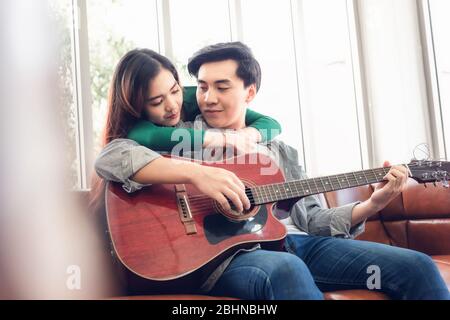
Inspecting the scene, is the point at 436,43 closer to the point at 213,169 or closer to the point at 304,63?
the point at 304,63

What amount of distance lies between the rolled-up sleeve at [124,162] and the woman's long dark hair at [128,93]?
5 cm

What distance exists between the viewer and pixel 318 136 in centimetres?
114

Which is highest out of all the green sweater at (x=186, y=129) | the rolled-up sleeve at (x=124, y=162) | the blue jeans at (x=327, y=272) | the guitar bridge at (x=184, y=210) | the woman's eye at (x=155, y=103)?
the woman's eye at (x=155, y=103)

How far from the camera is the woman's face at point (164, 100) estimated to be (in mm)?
918

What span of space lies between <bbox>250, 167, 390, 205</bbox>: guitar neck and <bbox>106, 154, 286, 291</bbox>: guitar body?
1.3 inches

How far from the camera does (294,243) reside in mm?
953

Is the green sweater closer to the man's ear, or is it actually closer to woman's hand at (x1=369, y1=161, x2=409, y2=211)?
the man's ear

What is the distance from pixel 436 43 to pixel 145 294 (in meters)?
1.12

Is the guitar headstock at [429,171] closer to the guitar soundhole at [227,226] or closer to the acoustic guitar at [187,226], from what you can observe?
the acoustic guitar at [187,226]

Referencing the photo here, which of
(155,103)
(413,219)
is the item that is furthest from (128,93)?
(413,219)

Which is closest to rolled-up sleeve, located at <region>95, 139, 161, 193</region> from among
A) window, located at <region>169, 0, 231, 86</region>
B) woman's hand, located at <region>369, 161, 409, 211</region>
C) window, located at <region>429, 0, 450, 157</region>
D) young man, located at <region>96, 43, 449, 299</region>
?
young man, located at <region>96, 43, 449, 299</region>

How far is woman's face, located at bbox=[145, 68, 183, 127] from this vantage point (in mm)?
918

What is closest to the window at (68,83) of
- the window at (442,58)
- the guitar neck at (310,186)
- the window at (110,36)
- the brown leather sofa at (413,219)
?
the window at (110,36)

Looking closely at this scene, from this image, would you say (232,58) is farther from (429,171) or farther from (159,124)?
(429,171)
